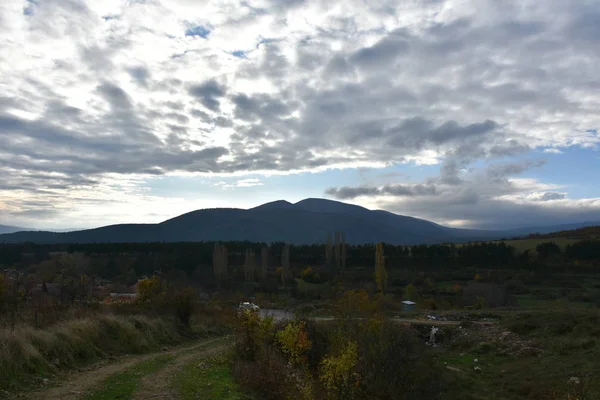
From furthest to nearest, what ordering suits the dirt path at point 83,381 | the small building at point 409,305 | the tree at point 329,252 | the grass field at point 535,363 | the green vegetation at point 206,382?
the tree at point 329,252 → the small building at point 409,305 → the grass field at point 535,363 → the green vegetation at point 206,382 → the dirt path at point 83,381

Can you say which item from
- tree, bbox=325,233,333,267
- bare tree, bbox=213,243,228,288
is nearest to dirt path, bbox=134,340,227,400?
bare tree, bbox=213,243,228,288

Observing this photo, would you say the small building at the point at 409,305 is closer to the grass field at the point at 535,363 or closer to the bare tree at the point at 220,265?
the grass field at the point at 535,363

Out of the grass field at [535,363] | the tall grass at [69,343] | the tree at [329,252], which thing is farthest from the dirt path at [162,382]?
the tree at [329,252]

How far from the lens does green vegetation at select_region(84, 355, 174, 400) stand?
417 inches

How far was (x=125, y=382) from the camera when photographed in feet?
39.8

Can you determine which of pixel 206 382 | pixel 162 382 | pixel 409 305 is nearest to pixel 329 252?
pixel 409 305

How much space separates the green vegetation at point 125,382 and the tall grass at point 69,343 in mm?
1850

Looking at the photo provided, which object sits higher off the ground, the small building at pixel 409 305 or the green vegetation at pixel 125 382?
the green vegetation at pixel 125 382

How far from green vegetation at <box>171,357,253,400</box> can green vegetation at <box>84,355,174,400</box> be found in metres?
0.96

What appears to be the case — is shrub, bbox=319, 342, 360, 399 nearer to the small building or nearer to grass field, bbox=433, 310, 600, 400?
grass field, bbox=433, 310, 600, 400

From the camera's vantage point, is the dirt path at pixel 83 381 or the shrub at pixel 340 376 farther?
the shrub at pixel 340 376

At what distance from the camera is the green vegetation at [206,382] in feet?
37.4

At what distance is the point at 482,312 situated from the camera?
4162 centimetres

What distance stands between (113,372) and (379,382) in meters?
9.90
